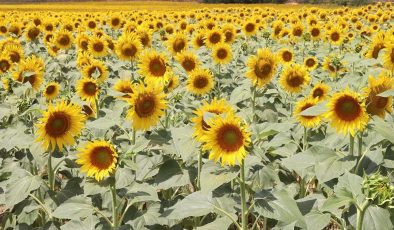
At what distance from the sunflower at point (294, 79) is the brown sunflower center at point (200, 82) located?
3.18ft

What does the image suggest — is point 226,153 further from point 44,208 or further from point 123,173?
point 44,208

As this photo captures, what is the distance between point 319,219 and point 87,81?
128 inches

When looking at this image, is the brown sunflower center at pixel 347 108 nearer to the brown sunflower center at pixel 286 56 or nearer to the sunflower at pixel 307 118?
the sunflower at pixel 307 118

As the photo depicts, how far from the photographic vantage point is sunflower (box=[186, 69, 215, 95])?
5.80m

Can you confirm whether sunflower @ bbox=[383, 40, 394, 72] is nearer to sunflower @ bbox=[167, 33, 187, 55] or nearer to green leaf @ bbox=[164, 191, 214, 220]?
green leaf @ bbox=[164, 191, 214, 220]

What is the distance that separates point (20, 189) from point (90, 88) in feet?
6.21

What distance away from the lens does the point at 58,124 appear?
3.64 metres

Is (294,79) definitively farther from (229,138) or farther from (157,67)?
(229,138)

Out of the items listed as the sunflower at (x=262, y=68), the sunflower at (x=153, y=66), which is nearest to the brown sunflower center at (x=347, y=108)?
the sunflower at (x=262, y=68)

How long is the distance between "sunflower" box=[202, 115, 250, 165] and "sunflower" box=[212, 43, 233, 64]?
4.44 metres

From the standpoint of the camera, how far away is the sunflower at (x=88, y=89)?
5.21 meters

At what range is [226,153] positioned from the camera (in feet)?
9.28

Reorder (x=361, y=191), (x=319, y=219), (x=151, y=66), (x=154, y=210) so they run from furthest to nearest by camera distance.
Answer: (x=151, y=66), (x=154, y=210), (x=319, y=219), (x=361, y=191)

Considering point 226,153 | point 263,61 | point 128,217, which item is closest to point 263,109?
point 263,61
